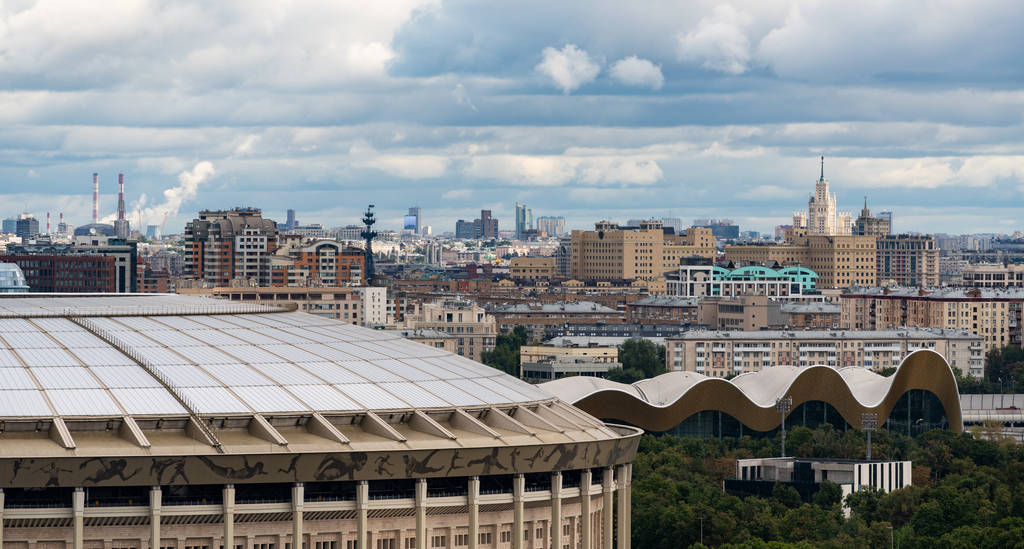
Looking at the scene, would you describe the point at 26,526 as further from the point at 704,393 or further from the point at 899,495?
the point at 704,393

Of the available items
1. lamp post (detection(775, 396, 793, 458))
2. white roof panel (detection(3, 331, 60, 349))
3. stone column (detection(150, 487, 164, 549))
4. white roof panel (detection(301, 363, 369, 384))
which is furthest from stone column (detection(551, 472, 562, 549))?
lamp post (detection(775, 396, 793, 458))

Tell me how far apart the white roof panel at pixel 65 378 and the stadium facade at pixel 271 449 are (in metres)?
0.08

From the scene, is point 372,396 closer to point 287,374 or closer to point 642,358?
point 287,374

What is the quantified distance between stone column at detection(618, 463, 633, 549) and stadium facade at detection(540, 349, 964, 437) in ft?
A: 193

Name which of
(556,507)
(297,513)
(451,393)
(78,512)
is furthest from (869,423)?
(78,512)

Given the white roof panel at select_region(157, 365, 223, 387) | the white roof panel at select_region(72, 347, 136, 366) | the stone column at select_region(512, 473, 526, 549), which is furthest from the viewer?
the white roof panel at select_region(72, 347, 136, 366)

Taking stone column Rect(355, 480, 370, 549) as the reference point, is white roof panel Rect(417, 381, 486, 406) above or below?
above

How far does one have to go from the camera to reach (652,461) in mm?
102625

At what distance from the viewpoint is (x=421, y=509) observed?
1786 inches

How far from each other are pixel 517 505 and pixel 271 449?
24.8 ft

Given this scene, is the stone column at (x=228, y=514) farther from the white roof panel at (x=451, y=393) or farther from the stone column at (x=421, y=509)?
the white roof panel at (x=451, y=393)

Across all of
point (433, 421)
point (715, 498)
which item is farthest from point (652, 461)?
point (433, 421)

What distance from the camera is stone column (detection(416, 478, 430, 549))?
149 feet

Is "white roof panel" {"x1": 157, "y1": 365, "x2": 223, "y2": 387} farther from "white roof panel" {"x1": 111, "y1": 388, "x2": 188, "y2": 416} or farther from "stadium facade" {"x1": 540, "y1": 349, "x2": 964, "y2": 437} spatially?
"stadium facade" {"x1": 540, "y1": 349, "x2": 964, "y2": 437}
